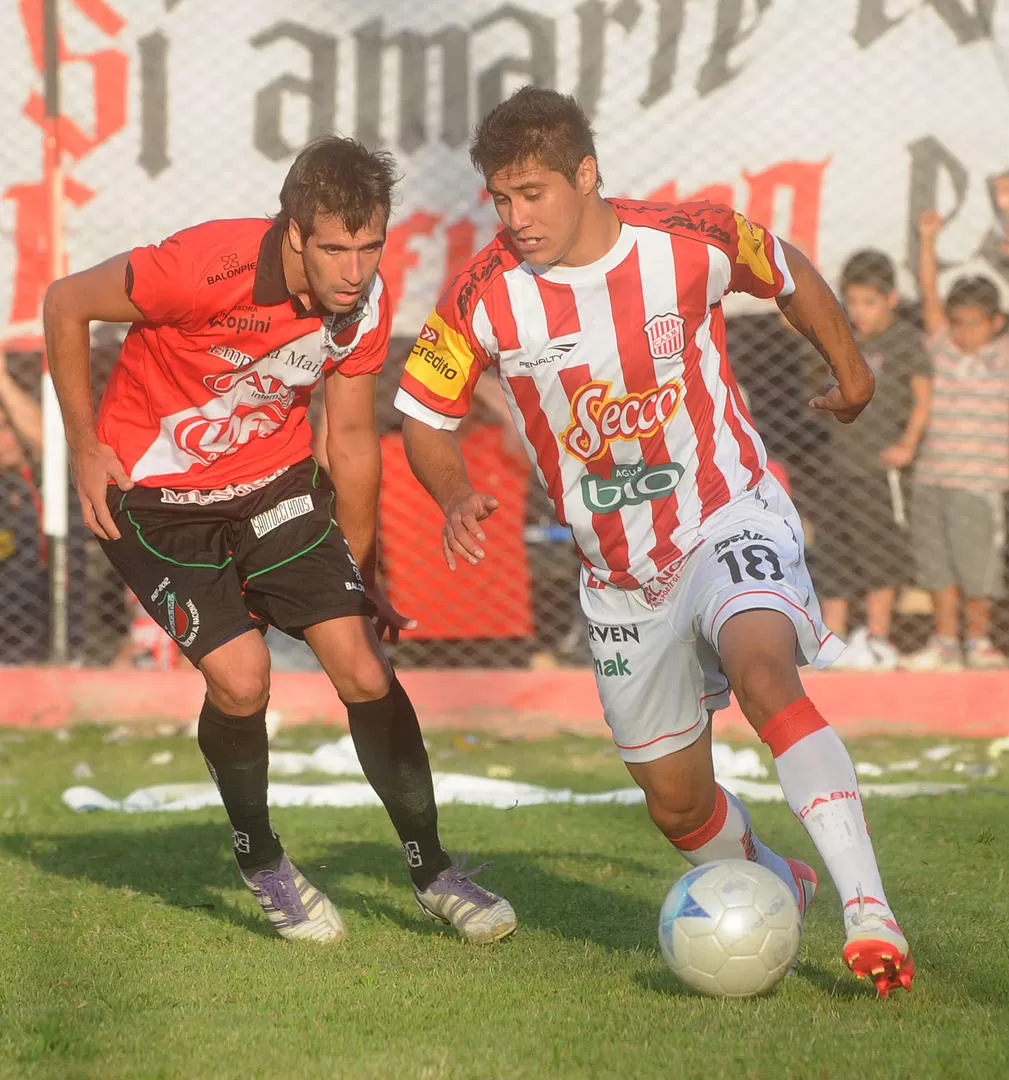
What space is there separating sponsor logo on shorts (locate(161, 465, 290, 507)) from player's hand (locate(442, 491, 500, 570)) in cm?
94

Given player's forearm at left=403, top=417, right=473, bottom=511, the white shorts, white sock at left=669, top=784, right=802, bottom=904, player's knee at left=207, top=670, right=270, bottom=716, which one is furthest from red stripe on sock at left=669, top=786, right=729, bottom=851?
player's knee at left=207, top=670, right=270, bottom=716

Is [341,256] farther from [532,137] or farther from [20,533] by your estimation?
[20,533]

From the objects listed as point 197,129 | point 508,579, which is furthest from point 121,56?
point 508,579

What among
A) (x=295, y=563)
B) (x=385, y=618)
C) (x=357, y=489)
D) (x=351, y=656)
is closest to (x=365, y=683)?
(x=351, y=656)

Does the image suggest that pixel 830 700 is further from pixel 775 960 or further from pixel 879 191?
pixel 775 960

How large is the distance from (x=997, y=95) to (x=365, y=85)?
3465mm

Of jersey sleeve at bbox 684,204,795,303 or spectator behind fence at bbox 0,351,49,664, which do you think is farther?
spectator behind fence at bbox 0,351,49,664

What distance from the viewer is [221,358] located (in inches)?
181

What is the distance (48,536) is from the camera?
29.7ft

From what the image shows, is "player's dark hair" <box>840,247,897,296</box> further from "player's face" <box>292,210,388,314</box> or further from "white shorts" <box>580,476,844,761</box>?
"player's face" <box>292,210,388,314</box>

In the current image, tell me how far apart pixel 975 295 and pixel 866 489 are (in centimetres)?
119

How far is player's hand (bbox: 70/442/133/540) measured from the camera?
14.4 ft

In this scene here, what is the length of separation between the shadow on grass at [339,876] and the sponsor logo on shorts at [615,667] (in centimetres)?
74

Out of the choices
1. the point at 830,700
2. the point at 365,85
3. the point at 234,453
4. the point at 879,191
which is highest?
the point at 365,85
